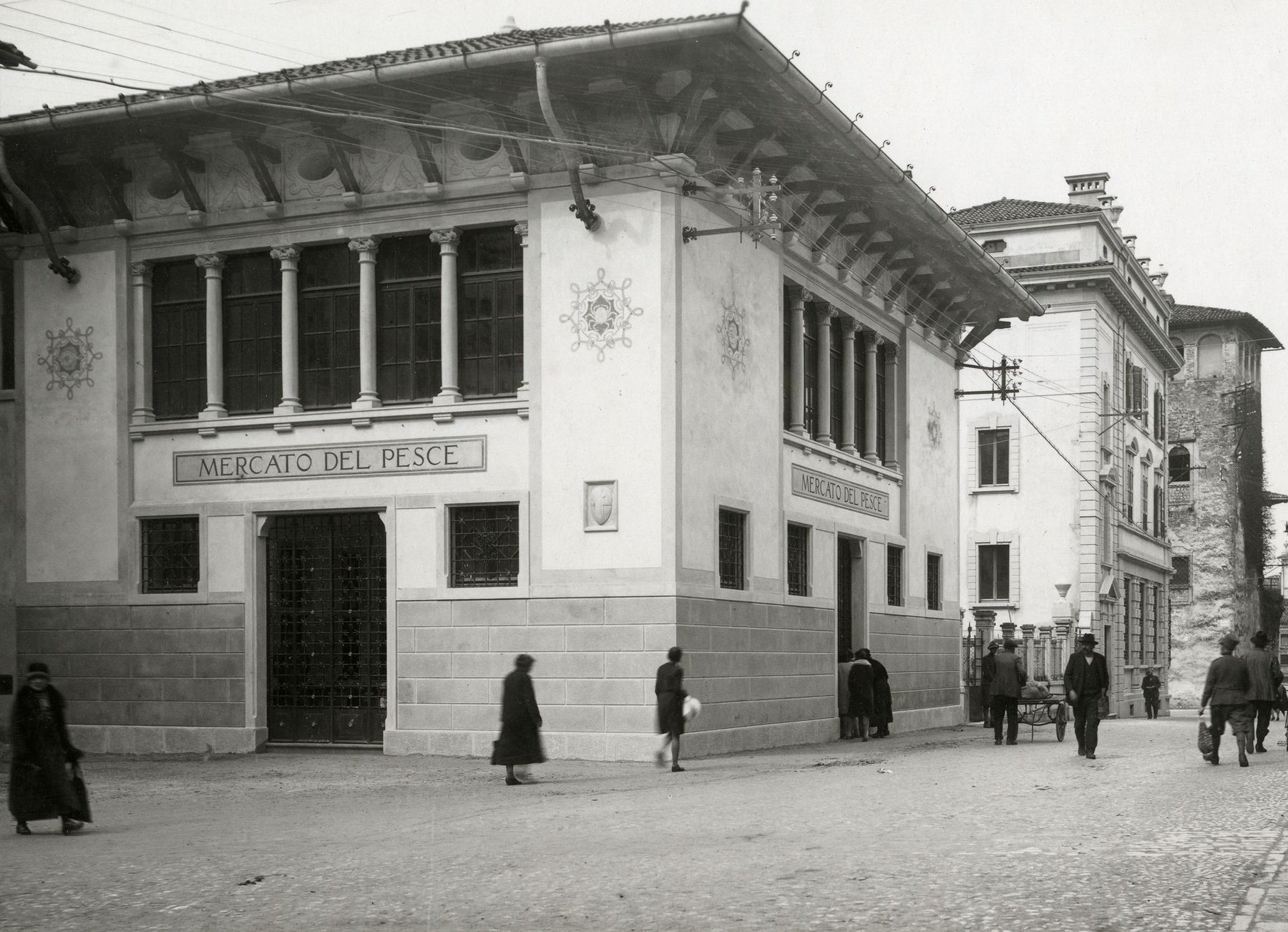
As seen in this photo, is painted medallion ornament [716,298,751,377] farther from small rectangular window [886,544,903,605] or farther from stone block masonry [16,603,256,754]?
small rectangular window [886,544,903,605]

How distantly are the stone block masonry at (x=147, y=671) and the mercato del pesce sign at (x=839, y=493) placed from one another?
9.08 metres

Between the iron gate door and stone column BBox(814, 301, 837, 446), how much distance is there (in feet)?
27.6

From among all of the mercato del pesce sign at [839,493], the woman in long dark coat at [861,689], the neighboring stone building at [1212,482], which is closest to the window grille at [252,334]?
the mercato del pesce sign at [839,493]

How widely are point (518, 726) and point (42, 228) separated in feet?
37.7

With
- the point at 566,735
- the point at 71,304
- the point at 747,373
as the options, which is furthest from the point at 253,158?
the point at 566,735

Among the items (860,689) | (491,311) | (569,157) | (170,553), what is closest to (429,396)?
(491,311)

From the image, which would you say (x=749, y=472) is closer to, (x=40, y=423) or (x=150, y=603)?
(x=150, y=603)

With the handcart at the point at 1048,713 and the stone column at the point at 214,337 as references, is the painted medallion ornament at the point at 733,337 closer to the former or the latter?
the stone column at the point at 214,337

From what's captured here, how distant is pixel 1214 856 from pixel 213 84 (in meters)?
17.7

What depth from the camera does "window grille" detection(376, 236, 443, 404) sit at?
2312 centimetres

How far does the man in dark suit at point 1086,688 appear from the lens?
71.5 ft

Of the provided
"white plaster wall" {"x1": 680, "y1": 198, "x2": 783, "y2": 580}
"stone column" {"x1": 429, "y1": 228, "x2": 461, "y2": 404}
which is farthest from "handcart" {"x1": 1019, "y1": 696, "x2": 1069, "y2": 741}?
"stone column" {"x1": 429, "y1": 228, "x2": 461, "y2": 404}

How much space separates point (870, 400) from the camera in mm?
30422

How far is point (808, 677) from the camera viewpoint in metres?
26.4
